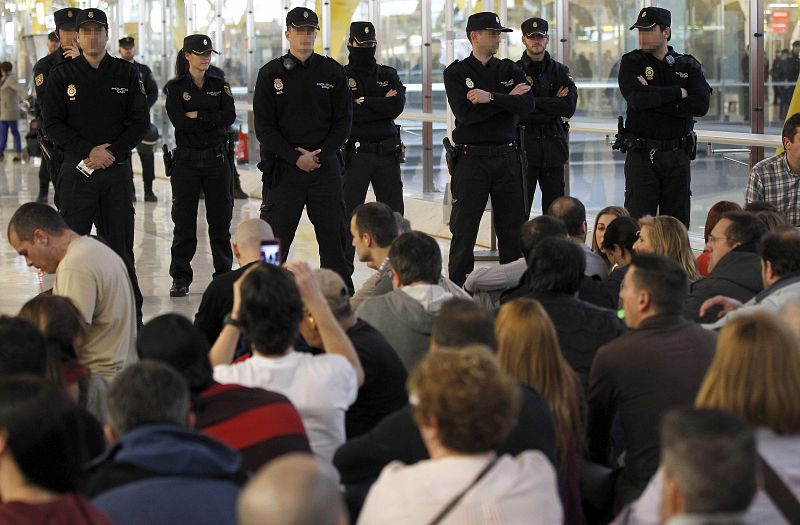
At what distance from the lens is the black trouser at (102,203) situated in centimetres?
770

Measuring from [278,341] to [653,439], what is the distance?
3.77 feet

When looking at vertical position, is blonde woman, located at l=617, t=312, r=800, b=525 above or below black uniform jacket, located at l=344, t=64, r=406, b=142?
below

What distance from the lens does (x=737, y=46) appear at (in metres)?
9.73

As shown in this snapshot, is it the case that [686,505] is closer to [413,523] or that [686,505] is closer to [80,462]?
[413,523]

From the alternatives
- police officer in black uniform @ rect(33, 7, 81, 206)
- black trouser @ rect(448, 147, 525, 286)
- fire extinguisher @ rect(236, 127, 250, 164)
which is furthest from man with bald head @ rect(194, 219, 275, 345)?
fire extinguisher @ rect(236, 127, 250, 164)

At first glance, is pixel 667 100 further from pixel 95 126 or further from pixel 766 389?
pixel 766 389

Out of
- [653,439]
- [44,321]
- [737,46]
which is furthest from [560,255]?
[737,46]

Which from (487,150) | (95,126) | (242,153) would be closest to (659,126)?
(487,150)

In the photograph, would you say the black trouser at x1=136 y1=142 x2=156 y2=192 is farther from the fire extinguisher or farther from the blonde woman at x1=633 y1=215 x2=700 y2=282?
the blonde woman at x1=633 y1=215 x2=700 y2=282

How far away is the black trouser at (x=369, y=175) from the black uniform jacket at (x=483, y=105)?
1.30m

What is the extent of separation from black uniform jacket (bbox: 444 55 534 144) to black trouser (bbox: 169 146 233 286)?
1665 mm

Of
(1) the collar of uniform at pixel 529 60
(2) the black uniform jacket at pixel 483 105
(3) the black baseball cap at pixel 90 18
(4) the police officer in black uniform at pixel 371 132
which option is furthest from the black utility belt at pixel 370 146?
(3) the black baseball cap at pixel 90 18

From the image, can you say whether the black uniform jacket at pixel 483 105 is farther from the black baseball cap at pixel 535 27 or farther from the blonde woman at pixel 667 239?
the blonde woman at pixel 667 239

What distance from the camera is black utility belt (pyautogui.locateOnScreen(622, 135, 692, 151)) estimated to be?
8117 millimetres
